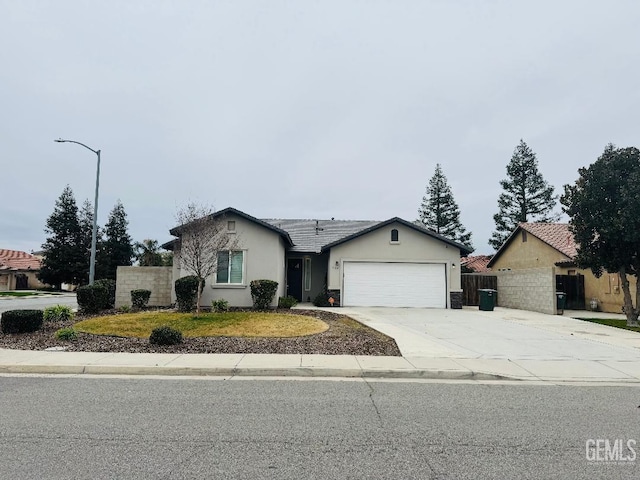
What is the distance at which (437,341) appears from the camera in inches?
447

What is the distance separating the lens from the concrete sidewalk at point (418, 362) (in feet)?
25.8

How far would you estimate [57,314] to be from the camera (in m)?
13.9

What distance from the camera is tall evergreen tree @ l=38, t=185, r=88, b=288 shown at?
42625 millimetres

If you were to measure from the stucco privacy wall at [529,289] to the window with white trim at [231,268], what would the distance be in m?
13.7

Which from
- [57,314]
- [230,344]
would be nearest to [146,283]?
[57,314]

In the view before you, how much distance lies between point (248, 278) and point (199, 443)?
13963mm

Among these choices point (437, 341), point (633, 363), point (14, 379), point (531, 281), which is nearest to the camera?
point (14, 379)

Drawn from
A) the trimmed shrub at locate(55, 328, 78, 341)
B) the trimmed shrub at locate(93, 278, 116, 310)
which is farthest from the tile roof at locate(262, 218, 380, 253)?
the trimmed shrub at locate(55, 328, 78, 341)

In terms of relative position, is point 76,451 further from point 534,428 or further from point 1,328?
point 1,328

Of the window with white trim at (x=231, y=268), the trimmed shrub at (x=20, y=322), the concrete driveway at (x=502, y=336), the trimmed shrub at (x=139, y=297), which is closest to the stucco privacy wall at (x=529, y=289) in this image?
the concrete driveway at (x=502, y=336)

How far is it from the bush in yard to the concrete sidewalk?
266 inches

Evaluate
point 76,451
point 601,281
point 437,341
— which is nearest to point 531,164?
point 601,281

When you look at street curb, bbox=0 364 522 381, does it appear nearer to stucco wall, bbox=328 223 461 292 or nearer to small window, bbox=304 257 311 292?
stucco wall, bbox=328 223 461 292

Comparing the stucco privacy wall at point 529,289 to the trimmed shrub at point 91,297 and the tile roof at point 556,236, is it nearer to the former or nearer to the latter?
the tile roof at point 556,236
